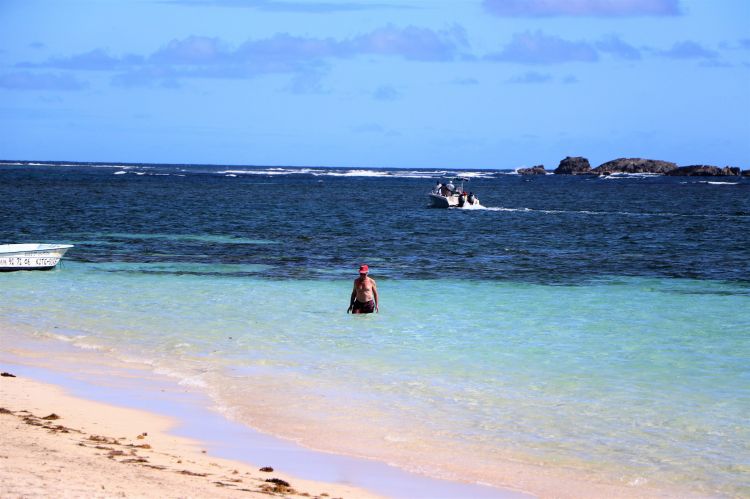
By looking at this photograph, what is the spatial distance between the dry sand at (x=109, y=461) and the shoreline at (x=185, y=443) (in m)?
0.02

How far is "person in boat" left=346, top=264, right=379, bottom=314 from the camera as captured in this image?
22.3 m

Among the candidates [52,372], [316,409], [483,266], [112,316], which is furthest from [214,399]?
[483,266]

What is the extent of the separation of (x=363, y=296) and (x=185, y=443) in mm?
11133

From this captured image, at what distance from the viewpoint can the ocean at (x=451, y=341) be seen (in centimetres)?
1235

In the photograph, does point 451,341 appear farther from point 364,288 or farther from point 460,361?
point 364,288

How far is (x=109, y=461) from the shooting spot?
10008 millimetres

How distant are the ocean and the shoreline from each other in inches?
18.5

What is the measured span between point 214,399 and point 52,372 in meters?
3.25

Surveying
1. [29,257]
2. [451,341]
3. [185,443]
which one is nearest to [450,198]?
[29,257]

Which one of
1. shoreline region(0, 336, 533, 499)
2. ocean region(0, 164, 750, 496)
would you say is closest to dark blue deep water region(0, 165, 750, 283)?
ocean region(0, 164, 750, 496)

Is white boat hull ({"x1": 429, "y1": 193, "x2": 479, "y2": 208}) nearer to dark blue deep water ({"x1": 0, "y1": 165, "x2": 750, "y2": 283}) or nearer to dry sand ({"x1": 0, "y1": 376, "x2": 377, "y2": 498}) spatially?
dark blue deep water ({"x1": 0, "y1": 165, "x2": 750, "y2": 283})

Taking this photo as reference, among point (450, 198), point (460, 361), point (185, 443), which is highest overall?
point (450, 198)

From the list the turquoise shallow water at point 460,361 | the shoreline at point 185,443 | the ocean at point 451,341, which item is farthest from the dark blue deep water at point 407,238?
the shoreline at point 185,443

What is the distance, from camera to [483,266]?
34750mm
